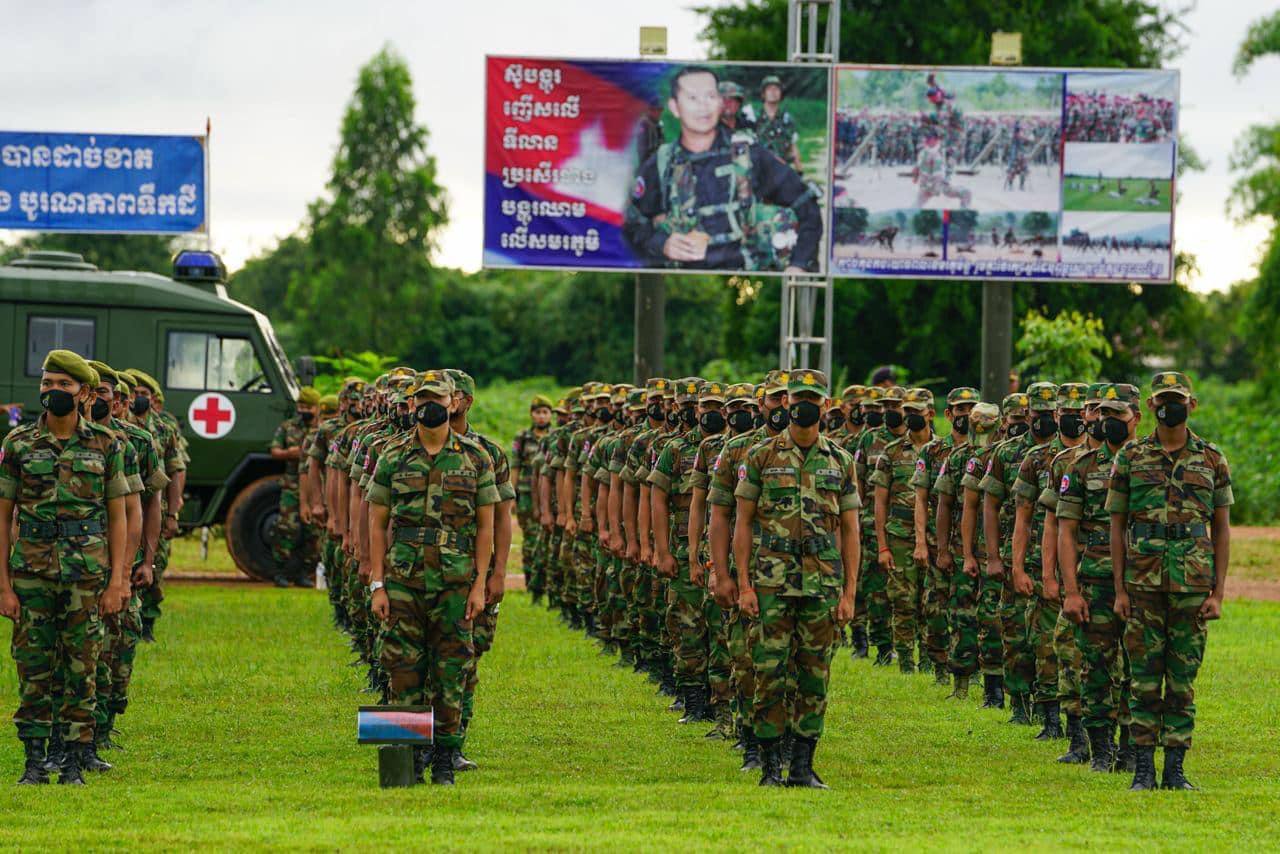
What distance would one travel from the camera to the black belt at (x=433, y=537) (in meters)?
9.70

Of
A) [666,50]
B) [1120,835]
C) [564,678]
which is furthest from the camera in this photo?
[666,50]

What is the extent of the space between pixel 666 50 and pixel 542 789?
14.5 metres

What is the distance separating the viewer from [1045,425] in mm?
11984

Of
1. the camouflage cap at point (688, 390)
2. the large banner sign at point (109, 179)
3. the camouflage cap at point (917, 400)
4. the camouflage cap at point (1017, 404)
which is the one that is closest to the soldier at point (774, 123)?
the large banner sign at point (109, 179)

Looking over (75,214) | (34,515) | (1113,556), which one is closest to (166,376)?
(75,214)

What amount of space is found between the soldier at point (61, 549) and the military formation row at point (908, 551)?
2.89 meters

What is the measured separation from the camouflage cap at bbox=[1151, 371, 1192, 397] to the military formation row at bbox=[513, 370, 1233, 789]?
17mm

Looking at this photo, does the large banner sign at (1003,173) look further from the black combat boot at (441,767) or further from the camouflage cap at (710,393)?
the black combat boot at (441,767)

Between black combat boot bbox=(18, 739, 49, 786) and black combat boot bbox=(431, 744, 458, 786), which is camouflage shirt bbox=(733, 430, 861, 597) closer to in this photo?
black combat boot bbox=(431, 744, 458, 786)

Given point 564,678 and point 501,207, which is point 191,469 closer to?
point 501,207

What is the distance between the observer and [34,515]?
959 centimetres

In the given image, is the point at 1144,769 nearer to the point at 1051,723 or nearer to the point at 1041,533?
the point at 1051,723

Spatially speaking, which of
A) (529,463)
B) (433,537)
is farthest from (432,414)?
(529,463)

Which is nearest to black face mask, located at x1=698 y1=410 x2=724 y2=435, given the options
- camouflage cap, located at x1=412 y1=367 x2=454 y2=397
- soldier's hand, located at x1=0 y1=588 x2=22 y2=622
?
camouflage cap, located at x1=412 y1=367 x2=454 y2=397
